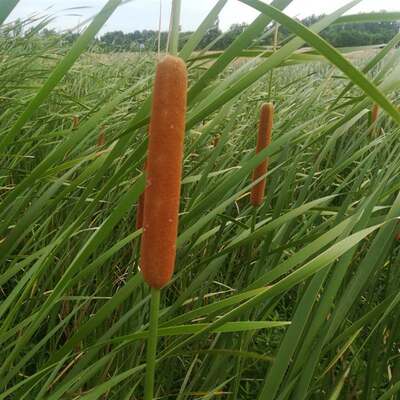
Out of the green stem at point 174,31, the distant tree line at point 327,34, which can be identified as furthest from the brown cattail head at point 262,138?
the green stem at point 174,31

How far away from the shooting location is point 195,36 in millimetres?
694

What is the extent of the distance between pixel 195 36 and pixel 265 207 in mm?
537

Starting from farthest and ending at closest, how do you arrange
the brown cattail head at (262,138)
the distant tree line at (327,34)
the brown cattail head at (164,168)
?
1. the distant tree line at (327,34)
2. the brown cattail head at (262,138)
3. the brown cattail head at (164,168)

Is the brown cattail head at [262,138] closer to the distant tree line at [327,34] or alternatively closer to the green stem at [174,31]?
the distant tree line at [327,34]

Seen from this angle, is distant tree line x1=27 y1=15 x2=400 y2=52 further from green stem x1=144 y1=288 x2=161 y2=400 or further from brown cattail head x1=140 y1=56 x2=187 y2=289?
green stem x1=144 y1=288 x2=161 y2=400

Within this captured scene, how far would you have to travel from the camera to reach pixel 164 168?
0.43 meters

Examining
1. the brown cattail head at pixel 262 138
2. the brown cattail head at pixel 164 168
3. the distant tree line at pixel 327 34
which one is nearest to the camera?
the brown cattail head at pixel 164 168

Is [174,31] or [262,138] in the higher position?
[174,31]

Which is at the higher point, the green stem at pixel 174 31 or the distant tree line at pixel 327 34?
the distant tree line at pixel 327 34

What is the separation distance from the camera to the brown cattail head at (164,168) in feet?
1.41

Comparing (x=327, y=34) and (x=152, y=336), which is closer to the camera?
(x=152, y=336)

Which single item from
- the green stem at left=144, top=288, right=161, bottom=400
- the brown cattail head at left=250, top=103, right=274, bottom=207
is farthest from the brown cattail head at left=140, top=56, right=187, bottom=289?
the brown cattail head at left=250, top=103, right=274, bottom=207

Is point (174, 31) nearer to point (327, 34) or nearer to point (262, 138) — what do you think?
point (262, 138)

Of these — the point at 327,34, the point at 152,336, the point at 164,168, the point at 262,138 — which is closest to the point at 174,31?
the point at 164,168
